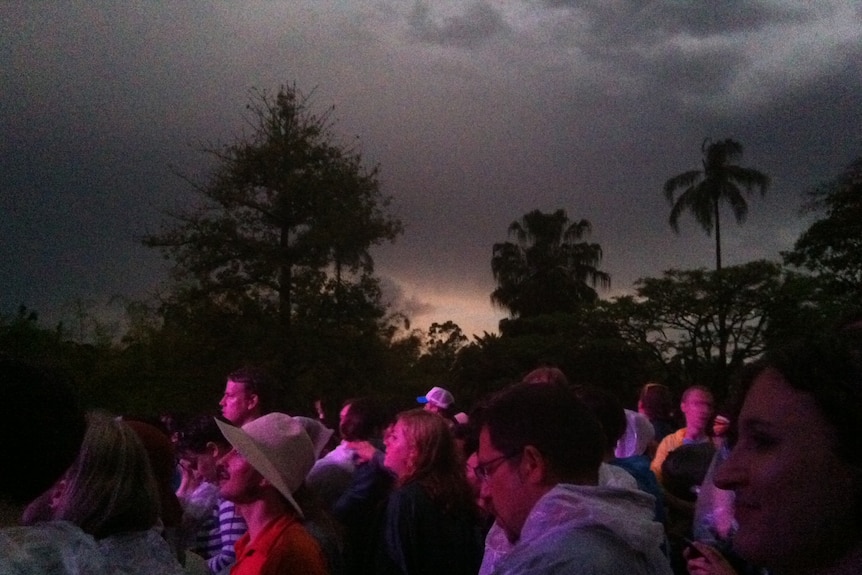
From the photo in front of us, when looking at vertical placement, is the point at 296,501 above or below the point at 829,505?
below

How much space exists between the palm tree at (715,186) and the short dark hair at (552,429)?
149 feet

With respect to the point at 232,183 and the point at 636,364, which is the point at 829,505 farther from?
the point at 636,364

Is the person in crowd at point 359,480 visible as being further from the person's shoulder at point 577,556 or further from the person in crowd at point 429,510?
the person's shoulder at point 577,556

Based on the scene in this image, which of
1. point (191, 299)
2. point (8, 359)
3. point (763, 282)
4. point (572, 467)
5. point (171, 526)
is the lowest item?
point (171, 526)

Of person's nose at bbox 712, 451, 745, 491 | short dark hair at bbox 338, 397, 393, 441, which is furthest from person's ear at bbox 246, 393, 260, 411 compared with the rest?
person's nose at bbox 712, 451, 745, 491

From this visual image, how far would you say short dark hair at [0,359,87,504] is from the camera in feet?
6.38

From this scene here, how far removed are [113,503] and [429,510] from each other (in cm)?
223

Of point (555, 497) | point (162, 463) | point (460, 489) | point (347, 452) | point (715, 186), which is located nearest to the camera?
point (555, 497)

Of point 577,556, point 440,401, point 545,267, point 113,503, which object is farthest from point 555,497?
point 545,267

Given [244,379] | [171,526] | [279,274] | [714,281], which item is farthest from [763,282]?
[171,526]

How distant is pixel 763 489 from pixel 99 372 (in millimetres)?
17898

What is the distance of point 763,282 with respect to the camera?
1325 inches

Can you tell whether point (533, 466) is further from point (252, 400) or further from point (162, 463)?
point (252, 400)

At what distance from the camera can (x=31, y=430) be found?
1.96m
